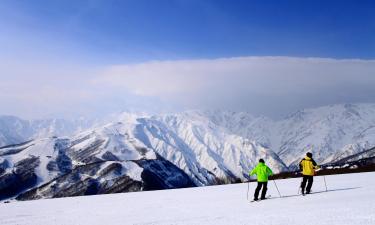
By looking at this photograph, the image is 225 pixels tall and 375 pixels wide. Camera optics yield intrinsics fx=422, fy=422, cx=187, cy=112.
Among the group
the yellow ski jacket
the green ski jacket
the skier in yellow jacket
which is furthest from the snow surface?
the green ski jacket

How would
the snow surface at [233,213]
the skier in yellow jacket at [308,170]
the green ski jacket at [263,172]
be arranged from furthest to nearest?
the skier in yellow jacket at [308,170] < the green ski jacket at [263,172] < the snow surface at [233,213]

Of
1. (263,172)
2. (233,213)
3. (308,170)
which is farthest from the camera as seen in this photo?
(308,170)

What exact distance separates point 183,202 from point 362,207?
10.9 metres

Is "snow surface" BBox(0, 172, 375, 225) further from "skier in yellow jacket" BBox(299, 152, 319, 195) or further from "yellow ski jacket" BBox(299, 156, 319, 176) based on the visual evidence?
"yellow ski jacket" BBox(299, 156, 319, 176)

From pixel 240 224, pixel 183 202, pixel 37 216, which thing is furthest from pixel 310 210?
pixel 37 216

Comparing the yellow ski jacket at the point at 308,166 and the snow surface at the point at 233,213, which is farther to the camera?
the yellow ski jacket at the point at 308,166

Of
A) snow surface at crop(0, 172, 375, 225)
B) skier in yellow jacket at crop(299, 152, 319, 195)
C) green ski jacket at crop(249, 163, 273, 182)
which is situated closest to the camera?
snow surface at crop(0, 172, 375, 225)

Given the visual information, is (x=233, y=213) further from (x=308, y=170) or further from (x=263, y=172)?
(x=308, y=170)

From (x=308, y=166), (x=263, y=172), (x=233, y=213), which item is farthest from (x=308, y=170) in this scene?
(x=233, y=213)

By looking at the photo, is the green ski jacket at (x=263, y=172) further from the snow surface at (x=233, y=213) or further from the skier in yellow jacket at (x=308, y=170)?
the skier in yellow jacket at (x=308, y=170)

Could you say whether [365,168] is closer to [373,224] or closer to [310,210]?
[310,210]

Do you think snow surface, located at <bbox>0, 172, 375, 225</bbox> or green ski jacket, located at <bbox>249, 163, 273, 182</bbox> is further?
green ski jacket, located at <bbox>249, 163, 273, 182</bbox>

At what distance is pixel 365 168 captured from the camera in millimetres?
47125

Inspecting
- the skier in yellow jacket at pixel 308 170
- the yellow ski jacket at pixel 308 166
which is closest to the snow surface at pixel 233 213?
the skier in yellow jacket at pixel 308 170
